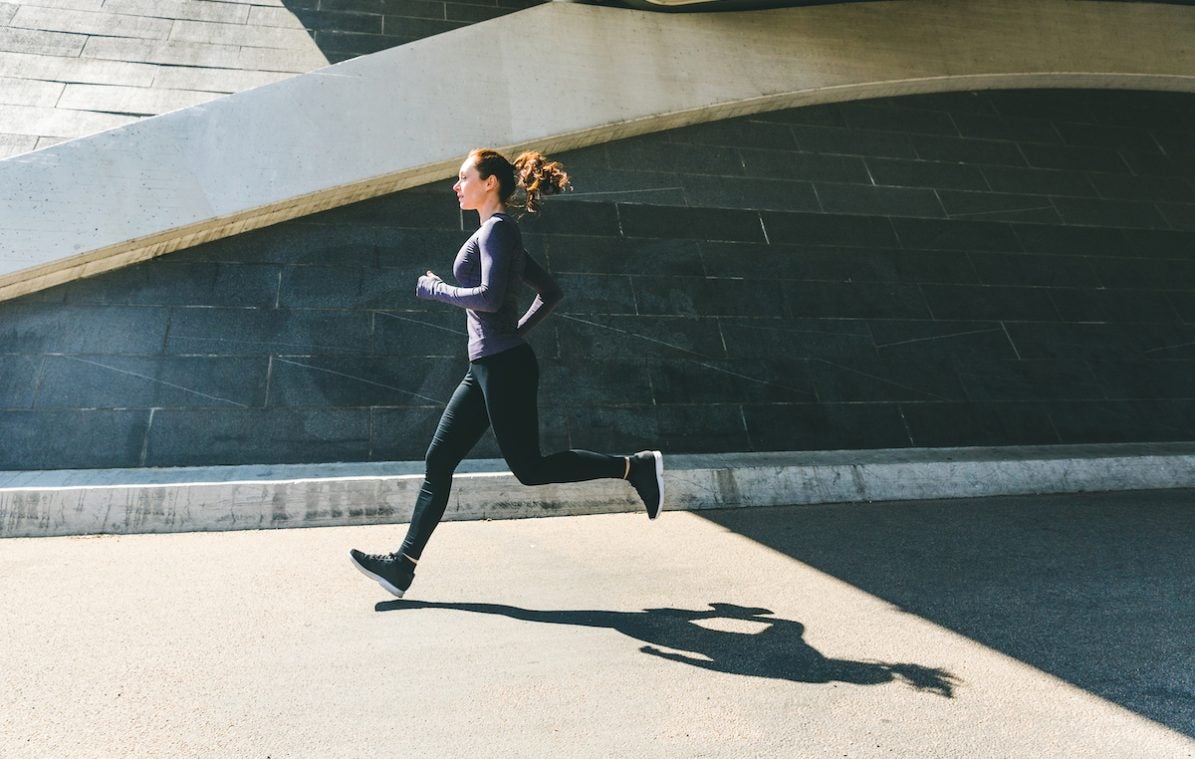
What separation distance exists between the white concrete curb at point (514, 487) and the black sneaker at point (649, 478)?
1417mm

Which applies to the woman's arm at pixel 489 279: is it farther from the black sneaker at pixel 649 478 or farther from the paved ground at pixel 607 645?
the paved ground at pixel 607 645

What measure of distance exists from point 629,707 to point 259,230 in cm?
637

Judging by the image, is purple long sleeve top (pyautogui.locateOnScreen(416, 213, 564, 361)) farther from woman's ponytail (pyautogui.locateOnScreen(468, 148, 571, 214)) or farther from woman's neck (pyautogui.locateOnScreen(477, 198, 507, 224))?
woman's ponytail (pyautogui.locateOnScreen(468, 148, 571, 214))

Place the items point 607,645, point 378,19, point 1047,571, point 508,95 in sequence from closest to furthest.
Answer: point 607,645
point 1047,571
point 508,95
point 378,19

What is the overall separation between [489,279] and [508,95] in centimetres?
580

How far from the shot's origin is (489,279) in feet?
12.8

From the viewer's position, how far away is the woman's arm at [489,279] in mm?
3874

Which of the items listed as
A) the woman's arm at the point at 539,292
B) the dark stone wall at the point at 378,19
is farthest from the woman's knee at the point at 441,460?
the dark stone wall at the point at 378,19

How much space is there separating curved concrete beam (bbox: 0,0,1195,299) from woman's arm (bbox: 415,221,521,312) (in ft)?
14.7

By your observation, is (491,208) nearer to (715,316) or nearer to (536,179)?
(536,179)

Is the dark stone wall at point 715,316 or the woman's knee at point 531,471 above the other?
the dark stone wall at point 715,316

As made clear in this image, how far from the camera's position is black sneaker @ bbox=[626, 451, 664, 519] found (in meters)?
4.35

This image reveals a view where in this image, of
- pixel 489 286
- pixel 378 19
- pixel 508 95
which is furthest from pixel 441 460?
pixel 378 19

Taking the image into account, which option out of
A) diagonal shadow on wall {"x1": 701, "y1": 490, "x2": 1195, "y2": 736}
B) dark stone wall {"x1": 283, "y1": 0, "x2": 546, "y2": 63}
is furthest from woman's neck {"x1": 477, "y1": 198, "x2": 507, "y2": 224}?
dark stone wall {"x1": 283, "y1": 0, "x2": 546, "y2": 63}
